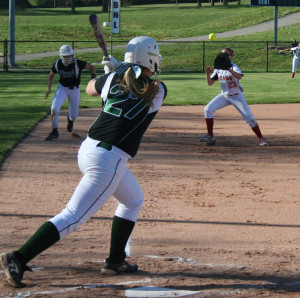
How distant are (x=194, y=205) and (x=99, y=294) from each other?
3381 mm

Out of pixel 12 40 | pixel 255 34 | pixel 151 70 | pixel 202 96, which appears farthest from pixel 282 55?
pixel 151 70

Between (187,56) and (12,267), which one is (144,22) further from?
(12,267)

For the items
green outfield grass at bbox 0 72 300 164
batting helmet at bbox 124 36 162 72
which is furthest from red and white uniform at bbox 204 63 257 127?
batting helmet at bbox 124 36 162 72

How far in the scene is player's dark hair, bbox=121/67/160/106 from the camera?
5016mm

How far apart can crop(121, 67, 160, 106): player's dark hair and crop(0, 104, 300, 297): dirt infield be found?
1583mm

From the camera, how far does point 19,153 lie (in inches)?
465

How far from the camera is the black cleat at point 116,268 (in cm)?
551

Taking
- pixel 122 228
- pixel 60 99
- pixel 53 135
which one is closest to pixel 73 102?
pixel 60 99

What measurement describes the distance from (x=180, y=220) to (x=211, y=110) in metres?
5.86

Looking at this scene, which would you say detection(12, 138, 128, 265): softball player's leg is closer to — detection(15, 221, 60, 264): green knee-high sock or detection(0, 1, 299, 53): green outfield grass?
detection(15, 221, 60, 264): green knee-high sock

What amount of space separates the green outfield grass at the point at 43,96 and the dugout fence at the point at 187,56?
7798 millimetres

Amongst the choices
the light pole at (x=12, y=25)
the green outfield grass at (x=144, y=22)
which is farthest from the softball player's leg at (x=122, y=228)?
the green outfield grass at (x=144, y=22)

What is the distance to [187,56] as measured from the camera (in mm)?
44062

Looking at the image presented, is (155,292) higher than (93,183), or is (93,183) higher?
(93,183)
